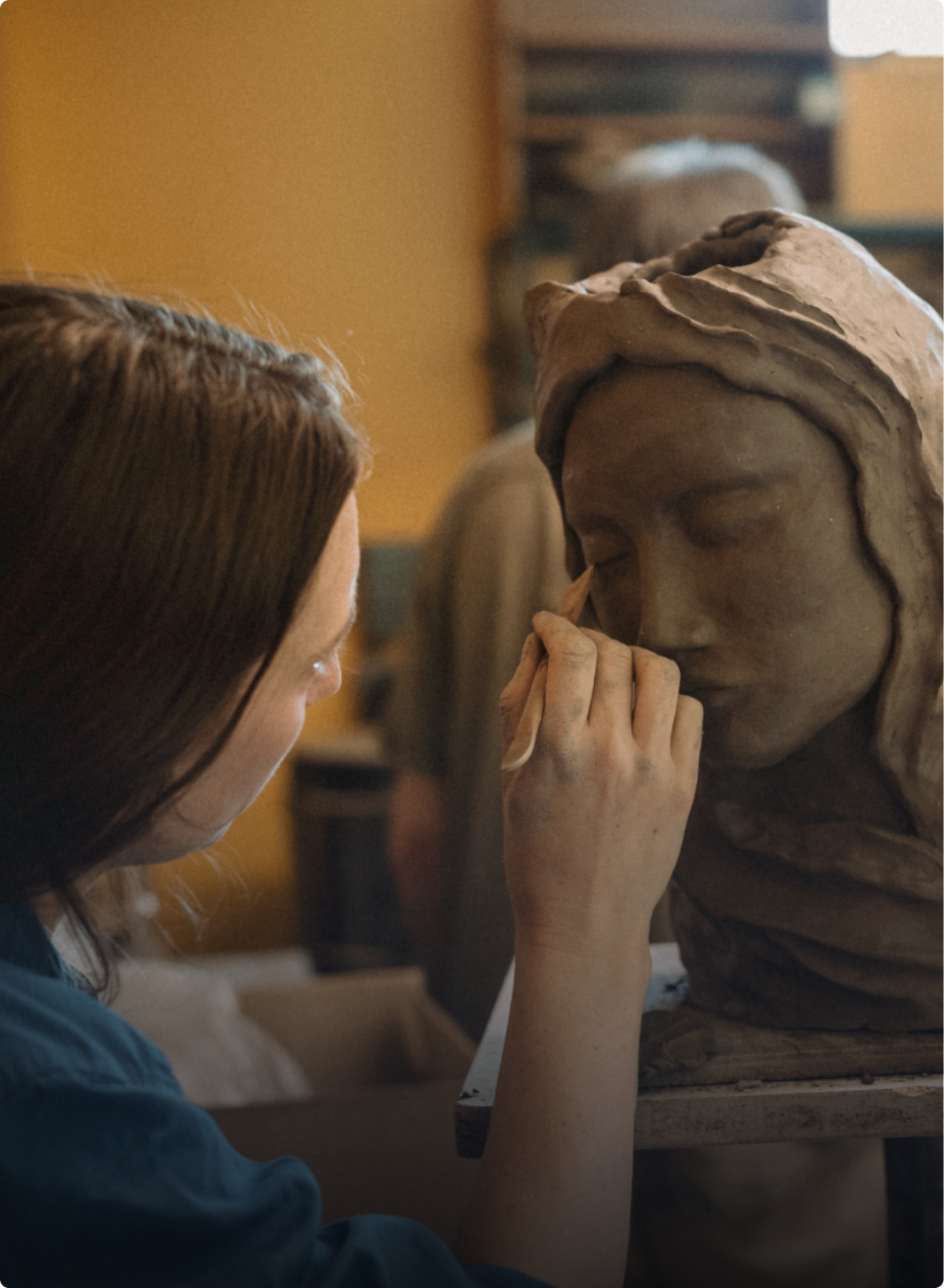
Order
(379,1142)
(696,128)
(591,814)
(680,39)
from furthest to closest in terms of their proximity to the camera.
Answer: (696,128), (680,39), (379,1142), (591,814)

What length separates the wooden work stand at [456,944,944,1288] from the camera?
872 mm

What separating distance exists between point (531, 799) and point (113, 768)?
28 cm

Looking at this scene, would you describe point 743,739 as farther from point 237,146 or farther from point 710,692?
point 237,146

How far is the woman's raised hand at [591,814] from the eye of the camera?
0.78 meters

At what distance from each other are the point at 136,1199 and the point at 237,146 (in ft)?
3.35

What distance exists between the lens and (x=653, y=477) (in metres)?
→ 0.88

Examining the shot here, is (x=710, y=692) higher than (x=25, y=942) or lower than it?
higher

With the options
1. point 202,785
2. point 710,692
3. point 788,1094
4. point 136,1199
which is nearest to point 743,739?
point 710,692

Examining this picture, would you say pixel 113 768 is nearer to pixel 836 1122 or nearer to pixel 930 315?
pixel 836 1122

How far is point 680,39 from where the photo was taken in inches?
114

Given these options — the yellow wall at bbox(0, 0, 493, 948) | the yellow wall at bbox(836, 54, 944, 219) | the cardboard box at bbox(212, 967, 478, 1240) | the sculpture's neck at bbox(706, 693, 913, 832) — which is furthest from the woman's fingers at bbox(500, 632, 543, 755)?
the yellow wall at bbox(836, 54, 944, 219)

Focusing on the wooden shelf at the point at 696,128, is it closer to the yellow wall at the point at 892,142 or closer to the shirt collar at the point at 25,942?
the yellow wall at the point at 892,142

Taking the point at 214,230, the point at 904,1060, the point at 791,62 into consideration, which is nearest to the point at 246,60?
the point at 214,230

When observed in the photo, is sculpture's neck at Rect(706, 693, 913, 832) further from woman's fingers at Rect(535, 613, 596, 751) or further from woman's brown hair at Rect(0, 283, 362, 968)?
woman's brown hair at Rect(0, 283, 362, 968)
